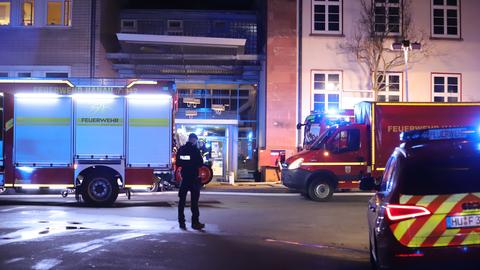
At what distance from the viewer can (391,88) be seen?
25.2 meters

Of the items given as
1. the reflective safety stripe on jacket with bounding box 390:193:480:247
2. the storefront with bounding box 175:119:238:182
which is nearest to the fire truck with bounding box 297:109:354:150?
the storefront with bounding box 175:119:238:182

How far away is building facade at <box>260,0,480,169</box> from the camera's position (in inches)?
960

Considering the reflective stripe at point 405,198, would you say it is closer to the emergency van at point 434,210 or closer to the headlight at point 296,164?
the emergency van at point 434,210

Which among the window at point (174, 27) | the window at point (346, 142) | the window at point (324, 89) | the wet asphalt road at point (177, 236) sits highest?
the window at point (174, 27)

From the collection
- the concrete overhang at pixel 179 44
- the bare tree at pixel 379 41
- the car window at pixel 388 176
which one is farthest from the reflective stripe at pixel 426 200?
the bare tree at pixel 379 41

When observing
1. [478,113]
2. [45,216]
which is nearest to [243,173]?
[478,113]

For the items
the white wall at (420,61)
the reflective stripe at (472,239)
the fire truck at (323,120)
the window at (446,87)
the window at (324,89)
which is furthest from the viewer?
the window at (446,87)

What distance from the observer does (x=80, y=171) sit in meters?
14.4

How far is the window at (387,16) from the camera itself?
24.9 meters

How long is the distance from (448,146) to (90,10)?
70.0ft

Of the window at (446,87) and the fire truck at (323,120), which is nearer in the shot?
the fire truck at (323,120)

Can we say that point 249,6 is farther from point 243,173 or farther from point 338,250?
point 338,250

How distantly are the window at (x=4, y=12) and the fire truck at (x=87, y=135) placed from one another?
11.7m

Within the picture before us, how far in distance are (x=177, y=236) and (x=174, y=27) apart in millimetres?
19039
